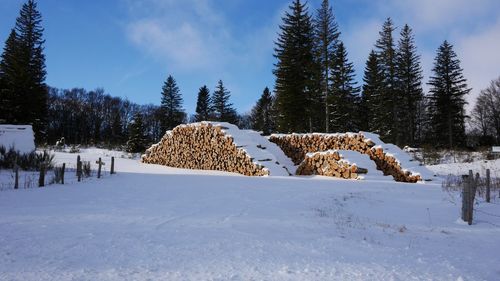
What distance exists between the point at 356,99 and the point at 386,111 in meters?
5.96

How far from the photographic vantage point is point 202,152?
2086cm

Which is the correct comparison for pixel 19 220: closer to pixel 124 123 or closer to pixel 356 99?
pixel 356 99

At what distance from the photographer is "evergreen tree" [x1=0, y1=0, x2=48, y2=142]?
1410 inches

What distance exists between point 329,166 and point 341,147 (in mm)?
3037

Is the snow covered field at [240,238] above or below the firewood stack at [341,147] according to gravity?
below

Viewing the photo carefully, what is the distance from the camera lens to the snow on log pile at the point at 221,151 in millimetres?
17516

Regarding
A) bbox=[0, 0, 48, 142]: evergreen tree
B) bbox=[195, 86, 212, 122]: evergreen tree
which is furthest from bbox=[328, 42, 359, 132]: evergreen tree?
bbox=[0, 0, 48, 142]: evergreen tree

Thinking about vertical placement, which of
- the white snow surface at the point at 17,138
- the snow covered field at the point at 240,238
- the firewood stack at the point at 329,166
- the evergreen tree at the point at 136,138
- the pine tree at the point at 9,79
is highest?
the pine tree at the point at 9,79

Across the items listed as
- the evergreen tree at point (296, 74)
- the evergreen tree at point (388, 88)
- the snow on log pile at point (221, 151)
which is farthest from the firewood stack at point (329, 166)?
the evergreen tree at point (388, 88)

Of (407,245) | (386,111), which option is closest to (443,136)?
(386,111)

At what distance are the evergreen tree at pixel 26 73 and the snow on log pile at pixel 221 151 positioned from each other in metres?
20.4

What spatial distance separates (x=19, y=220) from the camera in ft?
19.7

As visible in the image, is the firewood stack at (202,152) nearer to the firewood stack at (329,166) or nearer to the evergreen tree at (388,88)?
the firewood stack at (329,166)

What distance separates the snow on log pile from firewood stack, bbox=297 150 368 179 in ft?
3.37
